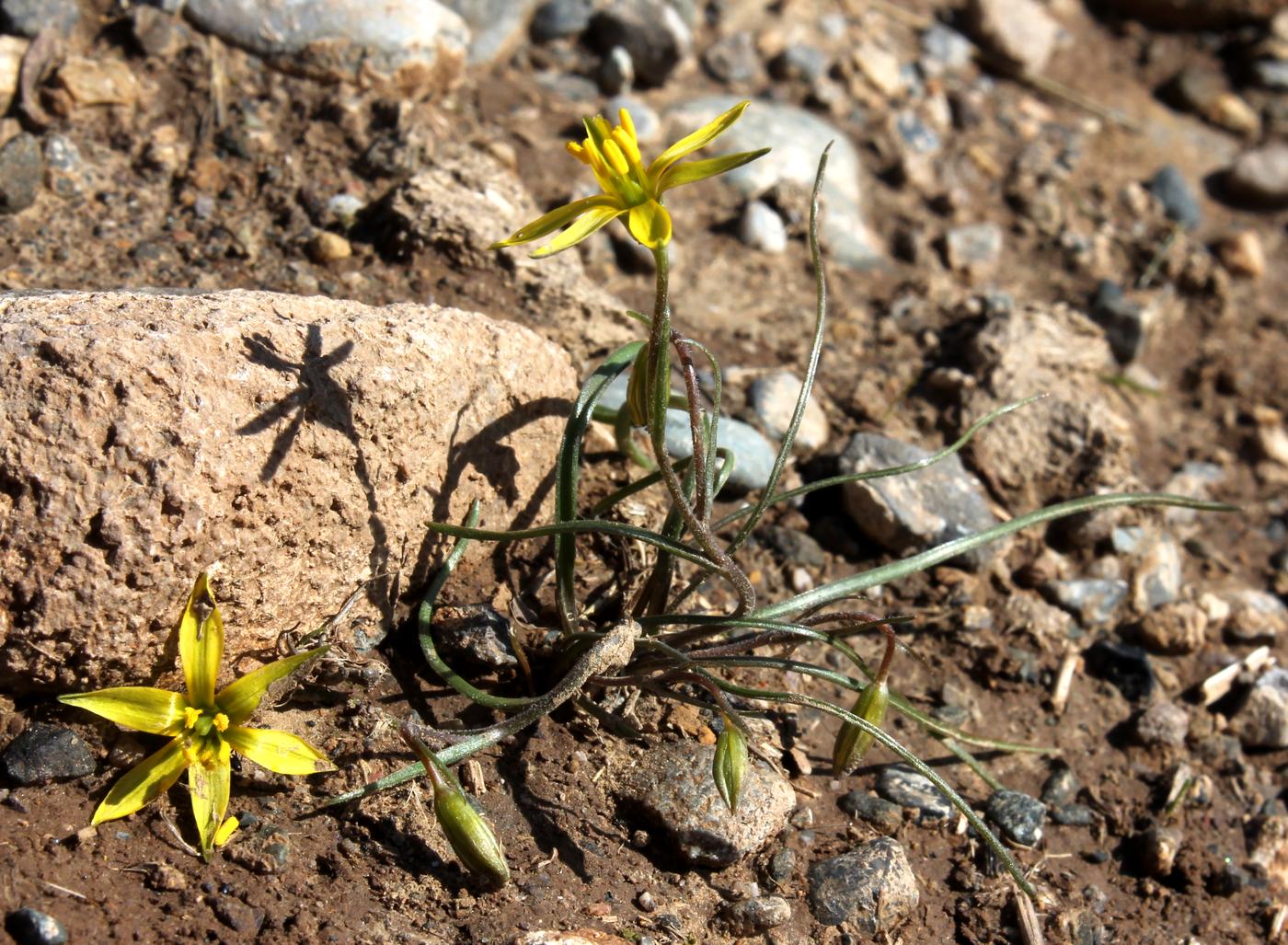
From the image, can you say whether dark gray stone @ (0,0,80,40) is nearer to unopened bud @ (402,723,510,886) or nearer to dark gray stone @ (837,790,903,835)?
unopened bud @ (402,723,510,886)

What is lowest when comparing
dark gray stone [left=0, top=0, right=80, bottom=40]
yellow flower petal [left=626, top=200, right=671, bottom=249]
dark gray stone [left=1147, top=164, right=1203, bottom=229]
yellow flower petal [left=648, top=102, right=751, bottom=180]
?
dark gray stone [left=1147, top=164, right=1203, bottom=229]

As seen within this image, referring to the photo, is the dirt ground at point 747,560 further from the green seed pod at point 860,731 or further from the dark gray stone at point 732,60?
the green seed pod at point 860,731

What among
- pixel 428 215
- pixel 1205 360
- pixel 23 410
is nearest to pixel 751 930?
pixel 23 410

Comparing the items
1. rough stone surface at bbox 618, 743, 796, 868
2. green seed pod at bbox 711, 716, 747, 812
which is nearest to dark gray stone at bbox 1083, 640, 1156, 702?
rough stone surface at bbox 618, 743, 796, 868

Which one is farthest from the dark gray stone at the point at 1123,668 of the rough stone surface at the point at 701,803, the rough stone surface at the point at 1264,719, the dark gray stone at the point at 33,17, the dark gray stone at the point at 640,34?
the dark gray stone at the point at 33,17

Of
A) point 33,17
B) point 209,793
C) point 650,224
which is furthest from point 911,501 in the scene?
point 33,17

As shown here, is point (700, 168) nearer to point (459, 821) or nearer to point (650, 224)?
point (650, 224)
